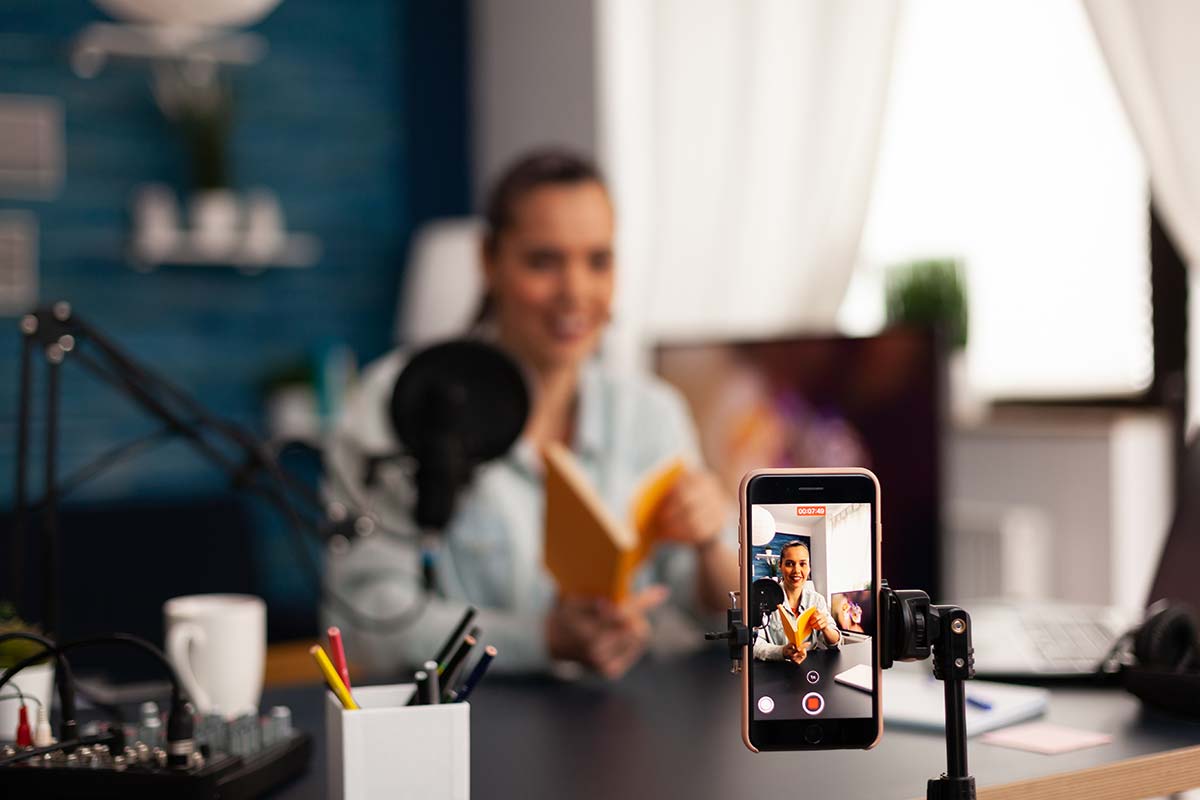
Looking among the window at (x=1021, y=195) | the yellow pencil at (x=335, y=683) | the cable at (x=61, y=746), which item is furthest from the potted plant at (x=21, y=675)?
the window at (x=1021, y=195)

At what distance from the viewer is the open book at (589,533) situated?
3.89 feet

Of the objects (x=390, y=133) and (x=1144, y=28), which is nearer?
(x=1144, y=28)

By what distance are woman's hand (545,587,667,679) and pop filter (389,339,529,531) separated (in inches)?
7.9

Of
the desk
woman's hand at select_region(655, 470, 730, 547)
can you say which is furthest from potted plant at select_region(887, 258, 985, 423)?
the desk

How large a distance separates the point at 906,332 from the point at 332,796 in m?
0.83

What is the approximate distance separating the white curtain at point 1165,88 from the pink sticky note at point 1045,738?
0.88m

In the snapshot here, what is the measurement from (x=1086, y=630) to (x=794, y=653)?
0.66 m

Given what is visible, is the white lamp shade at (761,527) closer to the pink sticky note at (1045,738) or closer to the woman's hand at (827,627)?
the woman's hand at (827,627)

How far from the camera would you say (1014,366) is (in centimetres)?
239

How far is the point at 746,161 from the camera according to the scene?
2.48 m

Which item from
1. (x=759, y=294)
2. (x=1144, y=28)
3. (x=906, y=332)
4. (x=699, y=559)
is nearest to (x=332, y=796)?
(x=699, y=559)

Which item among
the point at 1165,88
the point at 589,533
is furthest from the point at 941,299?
the point at 589,533

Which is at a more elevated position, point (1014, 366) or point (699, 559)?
point (1014, 366)

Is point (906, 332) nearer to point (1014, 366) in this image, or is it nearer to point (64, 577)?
point (1014, 366)
